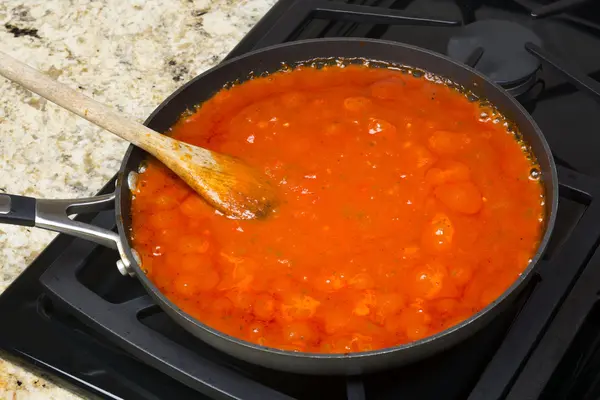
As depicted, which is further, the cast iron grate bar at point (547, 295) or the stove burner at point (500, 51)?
the stove burner at point (500, 51)

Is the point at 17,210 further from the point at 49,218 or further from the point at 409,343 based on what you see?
the point at 409,343

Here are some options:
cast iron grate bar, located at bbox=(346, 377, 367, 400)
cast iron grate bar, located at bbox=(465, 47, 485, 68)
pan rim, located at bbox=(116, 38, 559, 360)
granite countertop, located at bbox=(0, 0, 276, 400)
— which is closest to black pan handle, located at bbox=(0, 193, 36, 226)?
pan rim, located at bbox=(116, 38, 559, 360)

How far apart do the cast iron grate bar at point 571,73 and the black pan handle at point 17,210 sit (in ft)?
3.08

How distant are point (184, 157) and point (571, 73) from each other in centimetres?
73

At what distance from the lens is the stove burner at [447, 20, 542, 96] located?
4.57 ft

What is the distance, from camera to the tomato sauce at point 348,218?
1.06m

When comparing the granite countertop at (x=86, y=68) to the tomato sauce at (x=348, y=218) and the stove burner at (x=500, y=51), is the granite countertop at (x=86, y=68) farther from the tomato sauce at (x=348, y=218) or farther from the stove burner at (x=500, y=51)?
the stove burner at (x=500, y=51)

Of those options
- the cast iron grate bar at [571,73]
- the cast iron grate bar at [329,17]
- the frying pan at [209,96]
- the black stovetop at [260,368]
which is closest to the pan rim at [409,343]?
the frying pan at [209,96]

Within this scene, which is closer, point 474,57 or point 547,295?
point 547,295

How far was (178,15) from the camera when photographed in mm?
1635

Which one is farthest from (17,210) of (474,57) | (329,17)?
(474,57)

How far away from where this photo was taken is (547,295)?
1.10m

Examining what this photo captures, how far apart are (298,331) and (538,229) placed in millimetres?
410

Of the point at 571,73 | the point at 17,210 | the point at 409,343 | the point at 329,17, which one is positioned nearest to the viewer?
the point at 409,343
